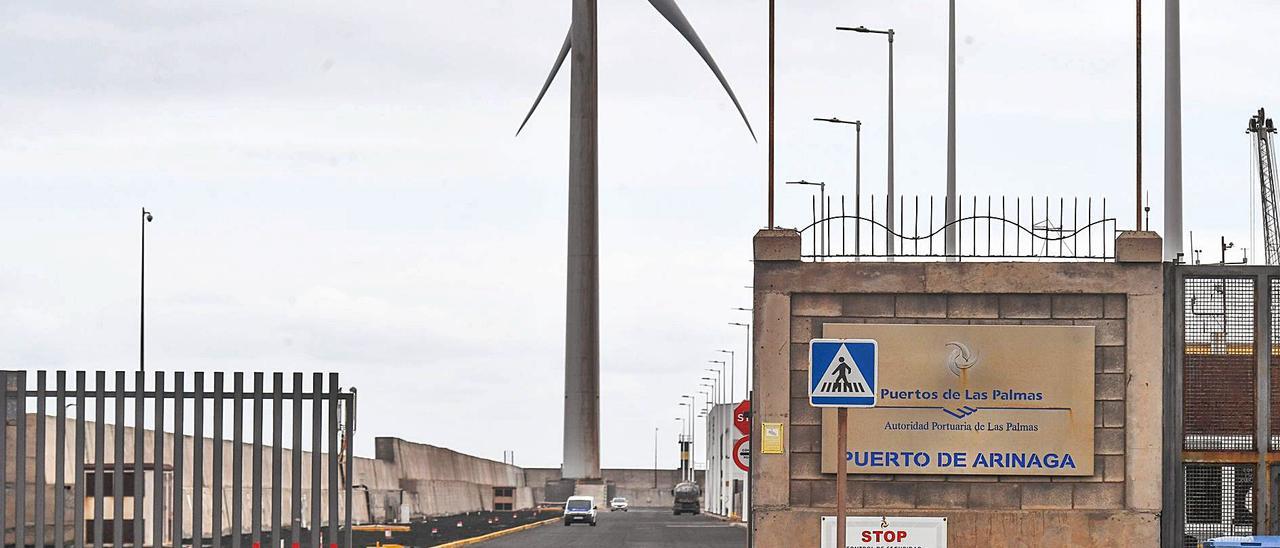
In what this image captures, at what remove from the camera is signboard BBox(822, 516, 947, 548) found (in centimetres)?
2175

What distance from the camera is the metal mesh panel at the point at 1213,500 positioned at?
22188 mm

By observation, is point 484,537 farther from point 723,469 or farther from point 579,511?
point 723,469

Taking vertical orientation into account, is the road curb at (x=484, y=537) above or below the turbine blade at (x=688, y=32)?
below

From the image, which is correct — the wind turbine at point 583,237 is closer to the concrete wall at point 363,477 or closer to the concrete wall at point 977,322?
the concrete wall at point 363,477

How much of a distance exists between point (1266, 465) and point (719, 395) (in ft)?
378

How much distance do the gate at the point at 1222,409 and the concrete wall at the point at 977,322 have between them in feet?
1.15

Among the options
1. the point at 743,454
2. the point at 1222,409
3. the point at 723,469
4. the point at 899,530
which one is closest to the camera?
the point at 899,530

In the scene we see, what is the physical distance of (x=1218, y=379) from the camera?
72.8 ft

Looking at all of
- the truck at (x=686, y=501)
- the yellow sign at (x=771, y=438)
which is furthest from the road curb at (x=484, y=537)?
the truck at (x=686, y=501)

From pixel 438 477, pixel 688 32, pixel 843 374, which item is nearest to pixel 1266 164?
pixel 688 32

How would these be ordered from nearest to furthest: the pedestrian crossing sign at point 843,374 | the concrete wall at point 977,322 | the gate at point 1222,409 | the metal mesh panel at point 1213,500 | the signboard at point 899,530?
1. the pedestrian crossing sign at point 843,374
2. the signboard at point 899,530
3. the concrete wall at point 977,322
4. the gate at point 1222,409
5. the metal mesh panel at point 1213,500

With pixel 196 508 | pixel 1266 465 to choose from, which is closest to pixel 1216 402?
pixel 1266 465

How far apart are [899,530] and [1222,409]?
4.07 meters

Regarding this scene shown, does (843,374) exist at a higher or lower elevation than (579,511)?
higher
